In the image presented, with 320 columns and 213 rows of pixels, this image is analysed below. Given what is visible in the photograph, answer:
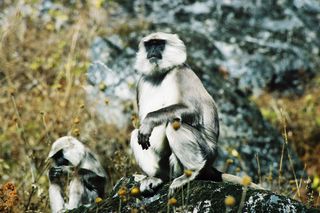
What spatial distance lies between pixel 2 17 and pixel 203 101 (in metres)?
7.48

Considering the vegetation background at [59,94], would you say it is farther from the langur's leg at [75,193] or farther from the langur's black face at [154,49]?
the langur's black face at [154,49]

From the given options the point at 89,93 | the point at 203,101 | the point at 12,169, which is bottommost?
the point at 12,169

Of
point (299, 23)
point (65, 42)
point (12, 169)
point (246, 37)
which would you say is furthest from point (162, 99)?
point (299, 23)

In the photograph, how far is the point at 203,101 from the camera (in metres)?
5.77

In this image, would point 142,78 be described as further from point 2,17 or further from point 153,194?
point 2,17

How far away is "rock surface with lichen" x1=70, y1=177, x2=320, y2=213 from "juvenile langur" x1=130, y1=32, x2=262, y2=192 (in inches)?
7.2

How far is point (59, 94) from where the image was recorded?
10.1 meters

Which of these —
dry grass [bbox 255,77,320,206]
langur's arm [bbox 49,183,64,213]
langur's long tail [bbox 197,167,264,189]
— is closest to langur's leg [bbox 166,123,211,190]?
langur's long tail [bbox 197,167,264,189]

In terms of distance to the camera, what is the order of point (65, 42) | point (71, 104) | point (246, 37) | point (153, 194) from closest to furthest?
point (153, 194) → point (71, 104) → point (65, 42) → point (246, 37)

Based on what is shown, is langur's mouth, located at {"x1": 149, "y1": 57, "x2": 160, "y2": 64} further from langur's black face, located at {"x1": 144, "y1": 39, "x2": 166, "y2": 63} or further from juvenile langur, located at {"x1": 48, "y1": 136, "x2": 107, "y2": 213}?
juvenile langur, located at {"x1": 48, "y1": 136, "x2": 107, "y2": 213}

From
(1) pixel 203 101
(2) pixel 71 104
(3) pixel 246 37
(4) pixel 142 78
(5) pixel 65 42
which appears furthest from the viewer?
(3) pixel 246 37

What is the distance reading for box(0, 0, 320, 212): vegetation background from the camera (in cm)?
911

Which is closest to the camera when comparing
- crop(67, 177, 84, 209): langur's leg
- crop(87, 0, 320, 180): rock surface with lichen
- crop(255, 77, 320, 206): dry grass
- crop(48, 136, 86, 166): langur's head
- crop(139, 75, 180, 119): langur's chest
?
crop(139, 75, 180, 119): langur's chest

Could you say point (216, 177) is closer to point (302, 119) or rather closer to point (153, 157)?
point (153, 157)
